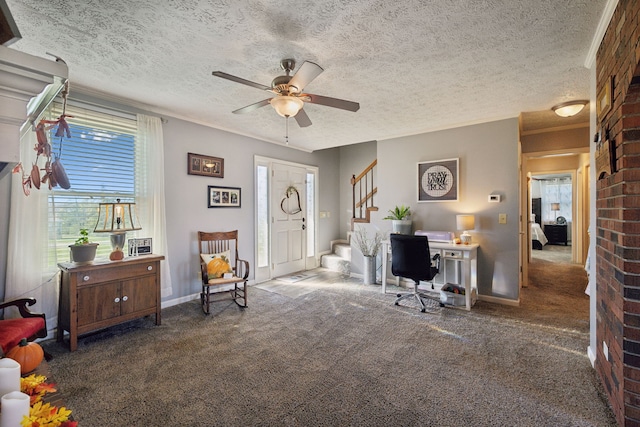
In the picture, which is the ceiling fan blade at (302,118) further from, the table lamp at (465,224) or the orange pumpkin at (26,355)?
the table lamp at (465,224)

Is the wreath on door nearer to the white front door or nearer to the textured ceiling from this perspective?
the white front door

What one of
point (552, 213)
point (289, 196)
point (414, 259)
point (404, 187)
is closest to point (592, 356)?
point (414, 259)

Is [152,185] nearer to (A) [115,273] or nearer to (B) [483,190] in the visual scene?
(A) [115,273]

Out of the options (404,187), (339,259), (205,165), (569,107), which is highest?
(569,107)

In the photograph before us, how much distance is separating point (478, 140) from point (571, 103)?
3.27ft

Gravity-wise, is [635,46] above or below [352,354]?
above

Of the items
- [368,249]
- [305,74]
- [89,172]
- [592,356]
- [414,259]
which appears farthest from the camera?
[368,249]

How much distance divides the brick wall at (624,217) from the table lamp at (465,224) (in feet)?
6.41

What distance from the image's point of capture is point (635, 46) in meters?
1.38

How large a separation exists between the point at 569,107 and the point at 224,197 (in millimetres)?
4581

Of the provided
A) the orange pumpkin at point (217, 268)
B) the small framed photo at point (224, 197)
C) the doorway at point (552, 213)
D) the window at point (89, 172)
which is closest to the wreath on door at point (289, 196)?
the small framed photo at point (224, 197)

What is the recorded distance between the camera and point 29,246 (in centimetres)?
254

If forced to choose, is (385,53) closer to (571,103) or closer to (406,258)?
(406,258)

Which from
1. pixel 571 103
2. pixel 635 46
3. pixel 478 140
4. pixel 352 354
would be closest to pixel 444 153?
pixel 478 140
